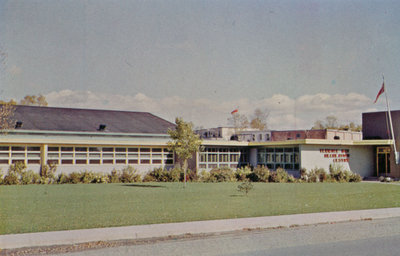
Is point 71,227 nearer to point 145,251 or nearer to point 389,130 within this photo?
point 145,251

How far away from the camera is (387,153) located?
→ 38.6 meters

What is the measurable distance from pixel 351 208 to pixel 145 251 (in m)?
10.4

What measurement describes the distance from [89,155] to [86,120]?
630 cm

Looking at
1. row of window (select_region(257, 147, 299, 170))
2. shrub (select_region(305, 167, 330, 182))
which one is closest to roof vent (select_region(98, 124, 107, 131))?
row of window (select_region(257, 147, 299, 170))

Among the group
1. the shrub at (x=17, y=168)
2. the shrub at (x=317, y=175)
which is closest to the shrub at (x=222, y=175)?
the shrub at (x=317, y=175)

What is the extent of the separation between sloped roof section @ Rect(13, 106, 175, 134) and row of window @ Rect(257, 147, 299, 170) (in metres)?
9.02

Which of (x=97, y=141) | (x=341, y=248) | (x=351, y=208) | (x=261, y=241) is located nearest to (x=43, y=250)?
(x=261, y=241)

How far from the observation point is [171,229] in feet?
39.8

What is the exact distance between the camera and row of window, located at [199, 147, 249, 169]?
1533 inches

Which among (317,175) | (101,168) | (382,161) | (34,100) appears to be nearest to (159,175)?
(101,168)

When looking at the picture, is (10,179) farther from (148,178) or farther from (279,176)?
(279,176)

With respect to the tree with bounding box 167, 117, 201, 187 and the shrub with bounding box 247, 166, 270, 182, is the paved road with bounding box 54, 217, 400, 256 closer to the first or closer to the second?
the tree with bounding box 167, 117, 201, 187

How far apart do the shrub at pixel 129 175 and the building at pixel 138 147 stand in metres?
0.73

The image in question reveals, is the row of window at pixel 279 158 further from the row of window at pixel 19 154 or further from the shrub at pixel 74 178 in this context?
the row of window at pixel 19 154
